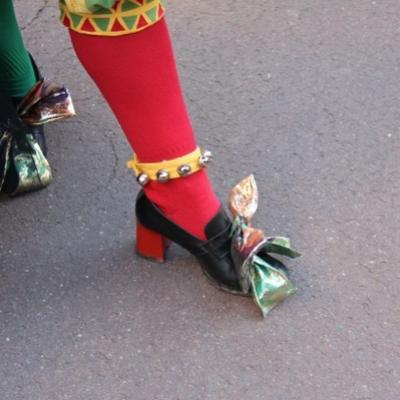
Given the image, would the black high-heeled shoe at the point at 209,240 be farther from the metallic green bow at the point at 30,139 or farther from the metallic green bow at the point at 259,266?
the metallic green bow at the point at 30,139

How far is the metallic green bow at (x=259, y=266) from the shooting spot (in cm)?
164

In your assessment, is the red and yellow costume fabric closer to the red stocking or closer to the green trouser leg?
the red stocking

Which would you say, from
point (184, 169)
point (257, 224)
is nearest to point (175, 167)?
point (184, 169)

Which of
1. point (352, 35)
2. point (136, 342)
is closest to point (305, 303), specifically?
point (136, 342)

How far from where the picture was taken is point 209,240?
5.41 feet

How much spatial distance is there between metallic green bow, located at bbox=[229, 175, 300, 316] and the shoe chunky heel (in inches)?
6.4

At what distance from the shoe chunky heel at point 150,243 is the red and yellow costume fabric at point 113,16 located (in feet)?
1.49

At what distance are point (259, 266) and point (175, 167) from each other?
26 centimetres

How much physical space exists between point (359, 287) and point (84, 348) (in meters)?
0.55

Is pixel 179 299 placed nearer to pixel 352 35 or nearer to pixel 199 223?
pixel 199 223

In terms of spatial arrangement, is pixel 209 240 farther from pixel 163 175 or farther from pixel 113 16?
pixel 113 16

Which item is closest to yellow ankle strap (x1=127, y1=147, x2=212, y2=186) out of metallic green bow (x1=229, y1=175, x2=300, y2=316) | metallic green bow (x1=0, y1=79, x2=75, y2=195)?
metallic green bow (x1=229, y1=175, x2=300, y2=316)

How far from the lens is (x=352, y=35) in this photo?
2402 mm

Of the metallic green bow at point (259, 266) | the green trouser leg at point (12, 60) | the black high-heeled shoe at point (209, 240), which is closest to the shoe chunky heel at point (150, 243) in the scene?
the black high-heeled shoe at point (209, 240)
